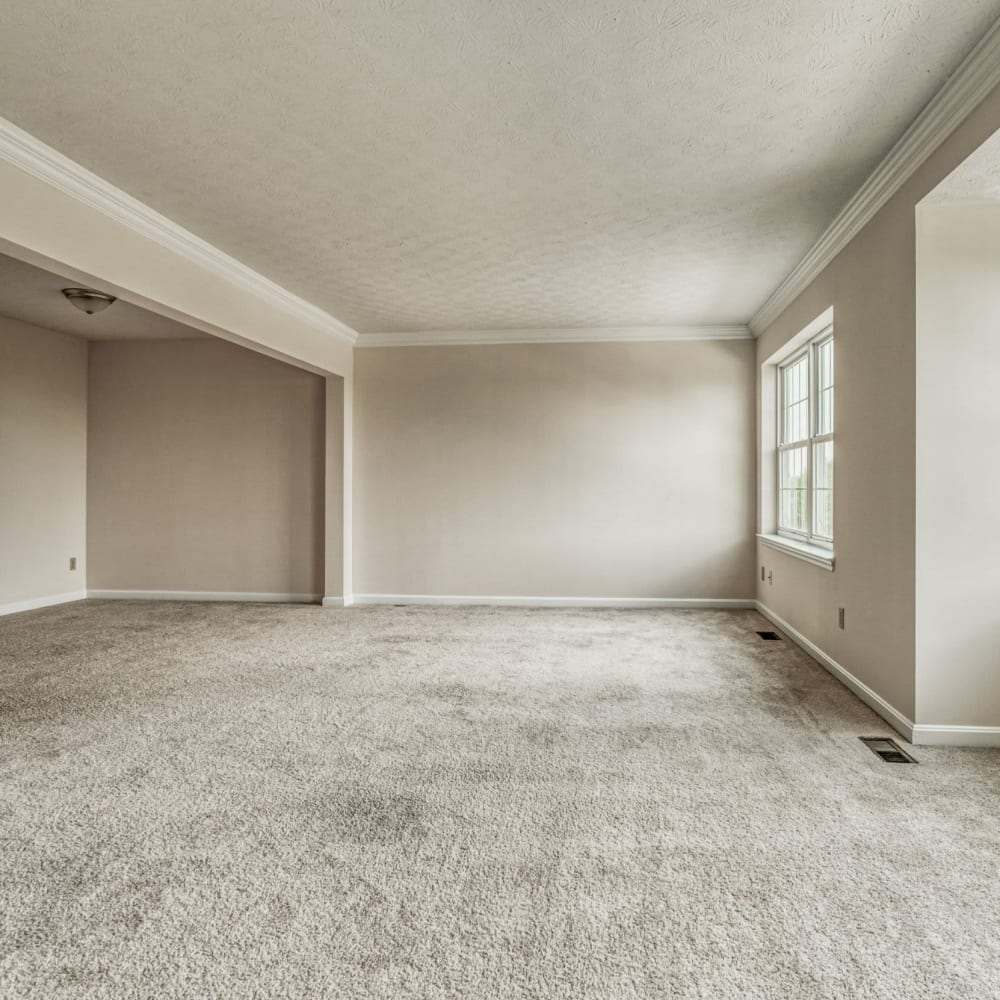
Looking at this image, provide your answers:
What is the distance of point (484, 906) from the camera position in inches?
68.3

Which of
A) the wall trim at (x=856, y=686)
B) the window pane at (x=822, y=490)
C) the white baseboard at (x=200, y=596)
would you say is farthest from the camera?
the white baseboard at (x=200, y=596)

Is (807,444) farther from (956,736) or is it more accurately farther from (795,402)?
(956,736)

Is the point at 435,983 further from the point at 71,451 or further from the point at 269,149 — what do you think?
the point at 71,451

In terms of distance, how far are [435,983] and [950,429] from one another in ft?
9.26

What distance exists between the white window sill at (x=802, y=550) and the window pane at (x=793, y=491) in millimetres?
140

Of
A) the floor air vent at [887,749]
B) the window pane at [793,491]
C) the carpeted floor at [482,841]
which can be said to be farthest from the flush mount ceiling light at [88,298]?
the floor air vent at [887,749]

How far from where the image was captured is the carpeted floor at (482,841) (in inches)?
59.8

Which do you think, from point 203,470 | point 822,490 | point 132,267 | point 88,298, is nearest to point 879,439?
point 822,490

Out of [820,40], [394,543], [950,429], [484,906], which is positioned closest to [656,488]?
[394,543]

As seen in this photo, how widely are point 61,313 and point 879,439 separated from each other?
6.30 m

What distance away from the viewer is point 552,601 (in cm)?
631

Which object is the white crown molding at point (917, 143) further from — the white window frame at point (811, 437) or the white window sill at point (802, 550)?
the white window sill at point (802, 550)

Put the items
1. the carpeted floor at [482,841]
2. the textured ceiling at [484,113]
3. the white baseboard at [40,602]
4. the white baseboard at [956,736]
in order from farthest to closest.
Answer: the white baseboard at [40,602]
the white baseboard at [956,736]
the textured ceiling at [484,113]
the carpeted floor at [482,841]

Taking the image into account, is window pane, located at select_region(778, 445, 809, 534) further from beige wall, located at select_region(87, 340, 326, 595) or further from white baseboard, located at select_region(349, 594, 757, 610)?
beige wall, located at select_region(87, 340, 326, 595)
